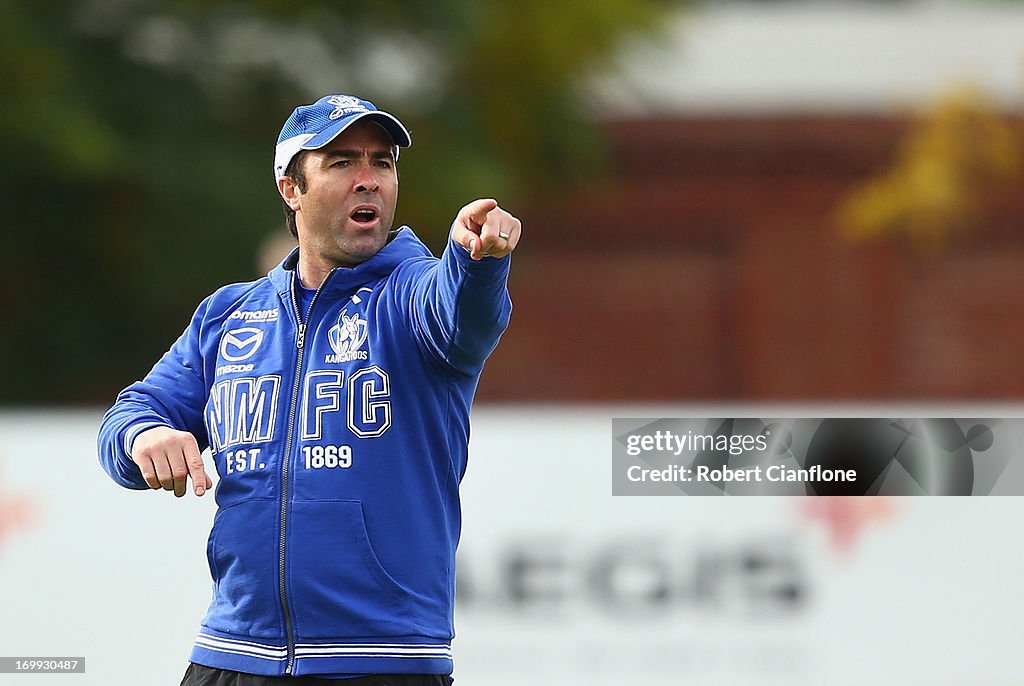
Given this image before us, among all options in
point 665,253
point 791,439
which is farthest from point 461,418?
point 665,253

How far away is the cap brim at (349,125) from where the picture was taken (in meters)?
3.73

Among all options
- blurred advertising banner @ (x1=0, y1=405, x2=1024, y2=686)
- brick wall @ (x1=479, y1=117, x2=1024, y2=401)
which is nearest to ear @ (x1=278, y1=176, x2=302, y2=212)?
blurred advertising banner @ (x1=0, y1=405, x2=1024, y2=686)

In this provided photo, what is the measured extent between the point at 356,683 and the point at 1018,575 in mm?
5247

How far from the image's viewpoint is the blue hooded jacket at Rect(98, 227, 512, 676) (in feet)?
11.7

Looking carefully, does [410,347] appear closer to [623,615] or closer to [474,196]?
[623,615]

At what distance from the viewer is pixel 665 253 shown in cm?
1928

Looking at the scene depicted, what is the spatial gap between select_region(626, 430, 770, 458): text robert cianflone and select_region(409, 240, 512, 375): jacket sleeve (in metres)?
3.27

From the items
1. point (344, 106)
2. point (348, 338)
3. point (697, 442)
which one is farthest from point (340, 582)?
point (697, 442)

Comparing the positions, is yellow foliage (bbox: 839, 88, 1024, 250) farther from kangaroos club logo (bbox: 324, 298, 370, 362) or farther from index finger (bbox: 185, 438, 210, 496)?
index finger (bbox: 185, 438, 210, 496)

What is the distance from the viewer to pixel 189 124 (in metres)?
14.8

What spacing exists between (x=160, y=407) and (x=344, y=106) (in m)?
0.79

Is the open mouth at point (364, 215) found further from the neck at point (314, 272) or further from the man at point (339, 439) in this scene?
the neck at point (314, 272)

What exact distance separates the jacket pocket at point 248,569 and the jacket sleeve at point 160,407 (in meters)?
0.26

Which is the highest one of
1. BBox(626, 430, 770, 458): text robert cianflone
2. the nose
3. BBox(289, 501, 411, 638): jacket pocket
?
BBox(626, 430, 770, 458): text robert cianflone
